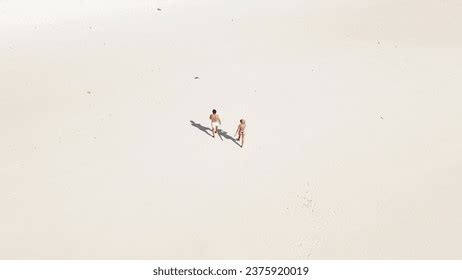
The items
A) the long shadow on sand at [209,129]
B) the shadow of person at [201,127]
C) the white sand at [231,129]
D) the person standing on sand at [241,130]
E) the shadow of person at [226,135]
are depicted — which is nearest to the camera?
the white sand at [231,129]

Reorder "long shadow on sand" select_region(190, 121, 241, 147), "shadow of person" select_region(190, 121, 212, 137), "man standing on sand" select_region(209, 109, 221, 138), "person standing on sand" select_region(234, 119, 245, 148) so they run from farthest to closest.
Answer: "shadow of person" select_region(190, 121, 212, 137) < "long shadow on sand" select_region(190, 121, 241, 147) < "man standing on sand" select_region(209, 109, 221, 138) < "person standing on sand" select_region(234, 119, 245, 148)

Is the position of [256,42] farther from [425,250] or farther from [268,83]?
[425,250]

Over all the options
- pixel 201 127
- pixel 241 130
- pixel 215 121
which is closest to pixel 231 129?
pixel 215 121

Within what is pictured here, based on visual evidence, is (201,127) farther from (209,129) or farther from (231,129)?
(231,129)

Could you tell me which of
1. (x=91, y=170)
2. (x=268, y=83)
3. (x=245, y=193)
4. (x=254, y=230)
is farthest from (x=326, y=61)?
(x=91, y=170)

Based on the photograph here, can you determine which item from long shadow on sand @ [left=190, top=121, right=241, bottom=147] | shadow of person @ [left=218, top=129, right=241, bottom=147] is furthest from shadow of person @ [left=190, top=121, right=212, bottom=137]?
shadow of person @ [left=218, top=129, right=241, bottom=147]

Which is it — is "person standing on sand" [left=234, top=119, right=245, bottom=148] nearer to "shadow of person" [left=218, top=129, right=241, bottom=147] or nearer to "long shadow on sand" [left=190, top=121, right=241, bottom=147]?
"shadow of person" [left=218, top=129, right=241, bottom=147]

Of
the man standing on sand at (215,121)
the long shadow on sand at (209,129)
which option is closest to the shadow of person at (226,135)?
the long shadow on sand at (209,129)

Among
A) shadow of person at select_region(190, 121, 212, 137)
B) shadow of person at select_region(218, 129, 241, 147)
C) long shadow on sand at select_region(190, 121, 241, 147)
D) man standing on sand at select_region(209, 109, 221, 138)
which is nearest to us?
man standing on sand at select_region(209, 109, 221, 138)

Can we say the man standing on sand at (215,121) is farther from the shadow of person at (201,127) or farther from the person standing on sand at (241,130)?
the person standing on sand at (241,130)
